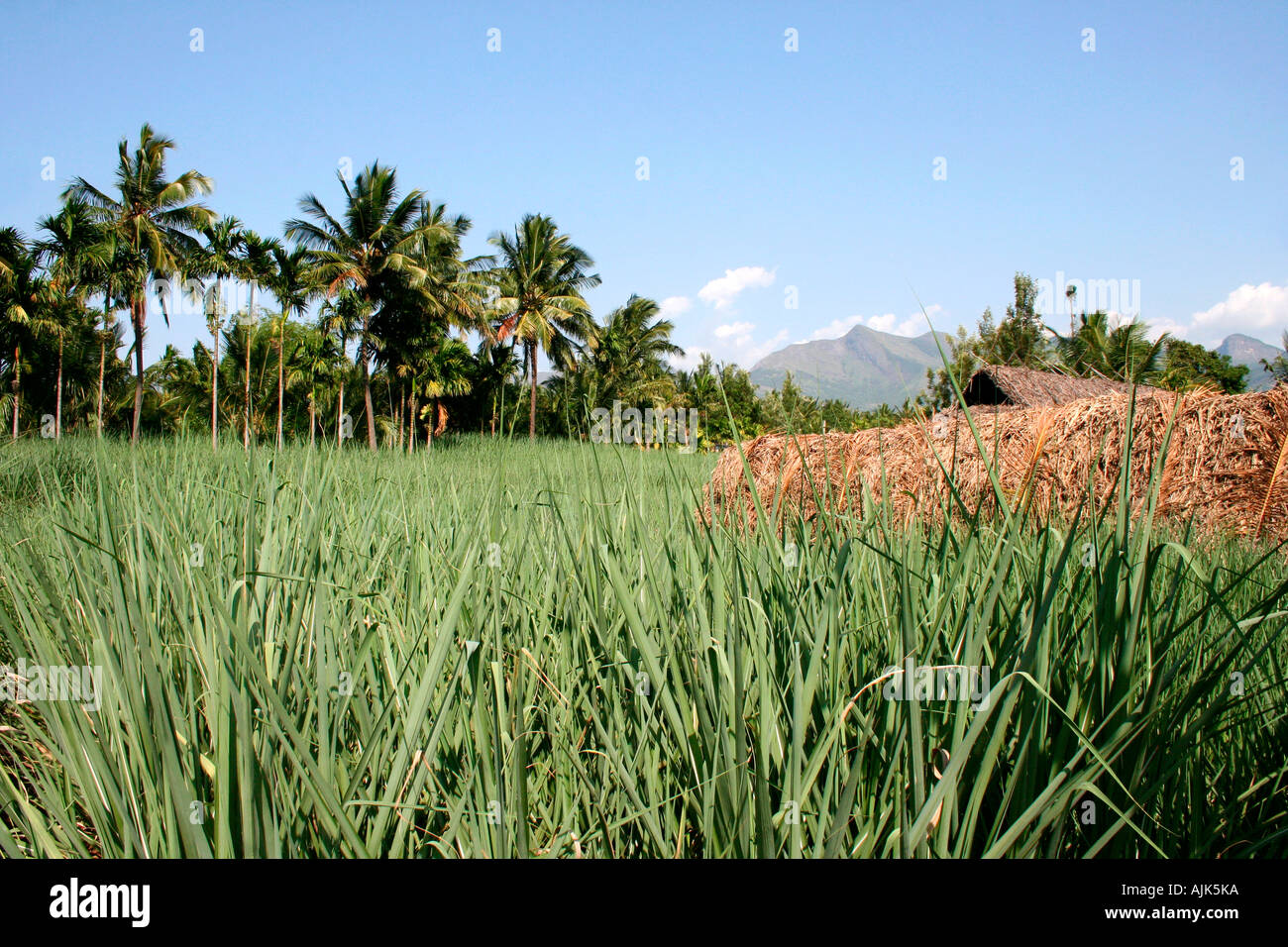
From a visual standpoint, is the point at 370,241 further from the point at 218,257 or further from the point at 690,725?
the point at 690,725

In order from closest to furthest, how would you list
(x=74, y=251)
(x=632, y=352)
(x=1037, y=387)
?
1. (x=1037, y=387)
2. (x=74, y=251)
3. (x=632, y=352)

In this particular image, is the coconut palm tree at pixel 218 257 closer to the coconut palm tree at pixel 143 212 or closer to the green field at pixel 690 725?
the coconut palm tree at pixel 143 212

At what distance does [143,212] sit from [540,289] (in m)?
16.4

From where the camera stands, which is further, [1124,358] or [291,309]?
[291,309]

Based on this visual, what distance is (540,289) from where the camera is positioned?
31.3 metres

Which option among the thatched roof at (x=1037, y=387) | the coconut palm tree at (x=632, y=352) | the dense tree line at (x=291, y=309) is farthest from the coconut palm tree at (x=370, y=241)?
the thatched roof at (x=1037, y=387)

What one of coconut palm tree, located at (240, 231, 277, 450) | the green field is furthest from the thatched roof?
coconut palm tree, located at (240, 231, 277, 450)

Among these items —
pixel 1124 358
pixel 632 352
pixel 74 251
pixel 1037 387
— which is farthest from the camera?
pixel 632 352

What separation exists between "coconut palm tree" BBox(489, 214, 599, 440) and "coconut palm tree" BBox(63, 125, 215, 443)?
12451mm

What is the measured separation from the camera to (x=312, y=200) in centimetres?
2666

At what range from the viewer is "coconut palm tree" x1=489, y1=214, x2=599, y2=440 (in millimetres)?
30328

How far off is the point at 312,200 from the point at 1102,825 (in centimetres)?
3158

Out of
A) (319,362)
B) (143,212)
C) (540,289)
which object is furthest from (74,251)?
(540,289)

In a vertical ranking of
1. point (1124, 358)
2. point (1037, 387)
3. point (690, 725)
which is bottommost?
point (690, 725)
